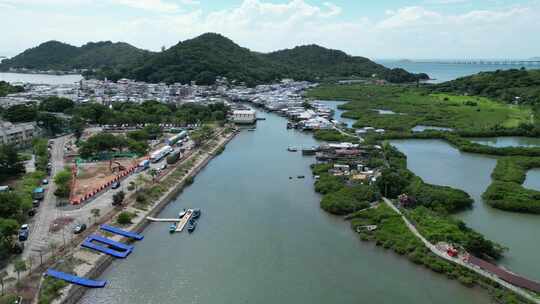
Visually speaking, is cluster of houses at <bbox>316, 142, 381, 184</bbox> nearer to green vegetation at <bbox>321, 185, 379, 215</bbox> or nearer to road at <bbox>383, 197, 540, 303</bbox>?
green vegetation at <bbox>321, 185, 379, 215</bbox>

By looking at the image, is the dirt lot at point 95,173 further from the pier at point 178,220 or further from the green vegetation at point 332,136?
the green vegetation at point 332,136

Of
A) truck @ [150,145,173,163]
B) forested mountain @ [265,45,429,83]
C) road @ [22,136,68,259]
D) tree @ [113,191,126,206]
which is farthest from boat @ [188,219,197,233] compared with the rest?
forested mountain @ [265,45,429,83]

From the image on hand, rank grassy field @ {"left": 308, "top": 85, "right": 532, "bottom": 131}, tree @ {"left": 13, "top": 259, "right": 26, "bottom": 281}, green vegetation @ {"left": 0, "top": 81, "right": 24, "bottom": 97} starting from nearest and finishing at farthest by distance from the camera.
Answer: tree @ {"left": 13, "top": 259, "right": 26, "bottom": 281} < grassy field @ {"left": 308, "top": 85, "right": 532, "bottom": 131} < green vegetation @ {"left": 0, "top": 81, "right": 24, "bottom": 97}

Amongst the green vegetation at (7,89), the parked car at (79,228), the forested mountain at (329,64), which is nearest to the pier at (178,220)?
the parked car at (79,228)

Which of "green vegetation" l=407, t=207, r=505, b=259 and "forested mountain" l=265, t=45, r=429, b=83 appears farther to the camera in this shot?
"forested mountain" l=265, t=45, r=429, b=83

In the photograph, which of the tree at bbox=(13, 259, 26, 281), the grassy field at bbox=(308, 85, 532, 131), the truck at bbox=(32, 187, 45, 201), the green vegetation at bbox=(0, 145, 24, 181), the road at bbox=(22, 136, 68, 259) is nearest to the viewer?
the tree at bbox=(13, 259, 26, 281)

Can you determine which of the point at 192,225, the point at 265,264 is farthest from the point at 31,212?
the point at 265,264

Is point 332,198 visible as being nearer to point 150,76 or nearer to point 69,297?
point 69,297
